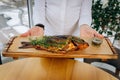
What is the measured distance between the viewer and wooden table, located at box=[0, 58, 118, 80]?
1.11 meters

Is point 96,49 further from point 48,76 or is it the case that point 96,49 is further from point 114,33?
point 114,33

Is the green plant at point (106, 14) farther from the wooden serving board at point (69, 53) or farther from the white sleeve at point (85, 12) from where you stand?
the wooden serving board at point (69, 53)

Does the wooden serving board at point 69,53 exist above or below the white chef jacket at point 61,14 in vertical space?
below

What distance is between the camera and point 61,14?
5.05ft

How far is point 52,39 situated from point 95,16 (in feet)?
4.31

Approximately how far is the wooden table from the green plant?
119 cm

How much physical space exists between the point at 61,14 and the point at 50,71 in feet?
1.86

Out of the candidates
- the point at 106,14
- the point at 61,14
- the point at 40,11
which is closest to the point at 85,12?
the point at 61,14

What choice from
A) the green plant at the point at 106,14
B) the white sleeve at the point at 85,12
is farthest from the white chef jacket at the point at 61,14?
the green plant at the point at 106,14

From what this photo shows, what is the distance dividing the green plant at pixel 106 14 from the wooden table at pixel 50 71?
1.19m

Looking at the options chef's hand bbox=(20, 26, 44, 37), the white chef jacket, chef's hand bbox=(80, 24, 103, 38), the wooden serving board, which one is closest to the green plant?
the white chef jacket

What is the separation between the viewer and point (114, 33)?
103 inches

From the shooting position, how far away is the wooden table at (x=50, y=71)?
1114mm

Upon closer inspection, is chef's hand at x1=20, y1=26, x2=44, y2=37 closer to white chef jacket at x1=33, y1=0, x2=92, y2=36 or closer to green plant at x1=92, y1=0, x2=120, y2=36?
white chef jacket at x1=33, y1=0, x2=92, y2=36
